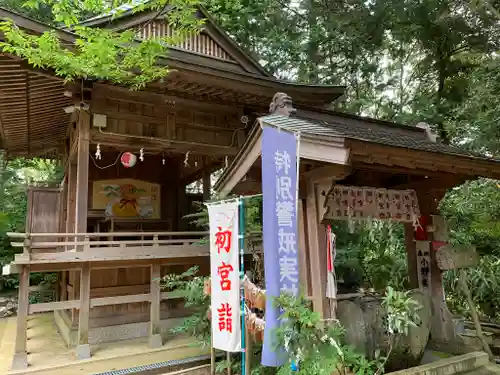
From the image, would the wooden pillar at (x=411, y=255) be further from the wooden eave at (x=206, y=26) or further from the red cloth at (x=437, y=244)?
the wooden eave at (x=206, y=26)

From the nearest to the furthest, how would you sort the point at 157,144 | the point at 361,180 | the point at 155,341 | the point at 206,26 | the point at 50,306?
the point at 361,180 < the point at 50,306 < the point at 155,341 < the point at 157,144 < the point at 206,26

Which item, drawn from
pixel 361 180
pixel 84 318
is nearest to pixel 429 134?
pixel 361 180

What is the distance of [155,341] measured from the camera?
29.1 feet

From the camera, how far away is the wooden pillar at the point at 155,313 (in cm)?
886

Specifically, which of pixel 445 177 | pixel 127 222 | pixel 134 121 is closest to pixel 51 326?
pixel 127 222

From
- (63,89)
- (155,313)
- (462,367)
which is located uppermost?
(63,89)

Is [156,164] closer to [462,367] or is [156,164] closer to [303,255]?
[303,255]

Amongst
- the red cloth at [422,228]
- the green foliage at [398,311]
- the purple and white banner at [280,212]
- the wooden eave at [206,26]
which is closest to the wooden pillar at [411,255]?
the red cloth at [422,228]

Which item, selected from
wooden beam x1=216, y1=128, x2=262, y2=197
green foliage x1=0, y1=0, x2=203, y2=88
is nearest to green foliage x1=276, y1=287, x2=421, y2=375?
wooden beam x1=216, y1=128, x2=262, y2=197

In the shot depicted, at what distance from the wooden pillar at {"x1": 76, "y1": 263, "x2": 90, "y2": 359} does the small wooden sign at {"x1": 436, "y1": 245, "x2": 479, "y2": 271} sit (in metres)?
7.48

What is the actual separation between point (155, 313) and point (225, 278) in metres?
4.45

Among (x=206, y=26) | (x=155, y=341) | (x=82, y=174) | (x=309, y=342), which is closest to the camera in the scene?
(x=309, y=342)

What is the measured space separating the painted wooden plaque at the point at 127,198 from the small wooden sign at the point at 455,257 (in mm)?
8854

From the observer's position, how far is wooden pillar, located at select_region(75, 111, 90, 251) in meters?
8.42
